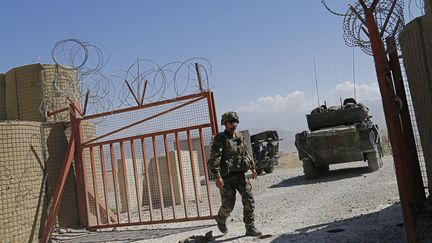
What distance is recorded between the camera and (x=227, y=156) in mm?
5516

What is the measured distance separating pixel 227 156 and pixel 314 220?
65.8 inches

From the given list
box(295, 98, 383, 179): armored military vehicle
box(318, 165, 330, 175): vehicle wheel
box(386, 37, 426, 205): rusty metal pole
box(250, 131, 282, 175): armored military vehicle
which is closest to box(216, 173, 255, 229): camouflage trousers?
box(386, 37, 426, 205): rusty metal pole

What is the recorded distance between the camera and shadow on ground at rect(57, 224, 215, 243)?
6621 mm

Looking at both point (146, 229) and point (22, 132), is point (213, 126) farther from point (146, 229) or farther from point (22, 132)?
point (22, 132)

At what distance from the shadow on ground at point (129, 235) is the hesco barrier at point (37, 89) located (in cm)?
230

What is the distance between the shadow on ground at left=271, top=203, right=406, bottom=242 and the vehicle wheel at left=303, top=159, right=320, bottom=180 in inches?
242

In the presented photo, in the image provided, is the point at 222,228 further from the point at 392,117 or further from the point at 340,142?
the point at 340,142

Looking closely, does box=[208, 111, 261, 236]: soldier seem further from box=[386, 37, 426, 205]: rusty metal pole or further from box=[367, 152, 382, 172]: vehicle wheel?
box=[367, 152, 382, 172]: vehicle wheel

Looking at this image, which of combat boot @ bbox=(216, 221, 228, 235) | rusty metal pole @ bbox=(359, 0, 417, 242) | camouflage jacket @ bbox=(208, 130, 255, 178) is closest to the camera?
rusty metal pole @ bbox=(359, 0, 417, 242)

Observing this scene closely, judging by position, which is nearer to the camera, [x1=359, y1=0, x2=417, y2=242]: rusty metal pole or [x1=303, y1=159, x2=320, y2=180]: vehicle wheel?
[x1=359, y1=0, x2=417, y2=242]: rusty metal pole

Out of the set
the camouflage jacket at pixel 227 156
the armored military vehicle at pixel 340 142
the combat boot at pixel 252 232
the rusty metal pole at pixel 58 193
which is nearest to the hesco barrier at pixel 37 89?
the rusty metal pole at pixel 58 193

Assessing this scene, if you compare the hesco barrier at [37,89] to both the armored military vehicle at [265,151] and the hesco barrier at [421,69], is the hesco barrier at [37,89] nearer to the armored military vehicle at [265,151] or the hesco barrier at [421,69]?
the hesco barrier at [421,69]

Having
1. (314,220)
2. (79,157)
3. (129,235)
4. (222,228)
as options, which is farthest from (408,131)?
(79,157)

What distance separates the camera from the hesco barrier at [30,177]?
636 centimetres
